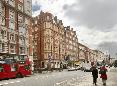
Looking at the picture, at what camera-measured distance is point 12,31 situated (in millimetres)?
64062

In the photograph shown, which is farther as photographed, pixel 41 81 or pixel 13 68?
pixel 13 68

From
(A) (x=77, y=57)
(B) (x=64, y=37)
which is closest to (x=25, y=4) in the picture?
(B) (x=64, y=37)

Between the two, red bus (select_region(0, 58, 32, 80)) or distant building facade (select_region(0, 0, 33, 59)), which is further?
distant building facade (select_region(0, 0, 33, 59))

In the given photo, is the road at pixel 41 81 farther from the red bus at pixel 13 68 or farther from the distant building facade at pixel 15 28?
the distant building facade at pixel 15 28

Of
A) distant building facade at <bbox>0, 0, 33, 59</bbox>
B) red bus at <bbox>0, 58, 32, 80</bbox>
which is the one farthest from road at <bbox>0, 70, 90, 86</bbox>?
distant building facade at <bbox>0, 0, 33, 59</bbox>

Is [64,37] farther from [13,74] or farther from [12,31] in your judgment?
[13,74]

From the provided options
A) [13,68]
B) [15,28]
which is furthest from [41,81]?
[15,28]

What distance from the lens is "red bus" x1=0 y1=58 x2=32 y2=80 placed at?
4119 cm

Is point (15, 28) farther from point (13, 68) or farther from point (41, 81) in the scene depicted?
point (41, 81)

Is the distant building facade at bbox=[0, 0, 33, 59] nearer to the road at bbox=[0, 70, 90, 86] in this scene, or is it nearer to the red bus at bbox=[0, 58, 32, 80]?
the red bus at bbox=[0, 58, 32, 80]

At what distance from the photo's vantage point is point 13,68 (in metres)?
44.9

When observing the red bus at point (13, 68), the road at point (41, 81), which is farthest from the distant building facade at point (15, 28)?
the road at point (41, 81)

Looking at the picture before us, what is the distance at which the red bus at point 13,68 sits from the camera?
4119 centimetres

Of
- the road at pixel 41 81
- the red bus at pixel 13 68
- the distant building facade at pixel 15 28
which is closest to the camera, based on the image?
the road at pixel 41 81
